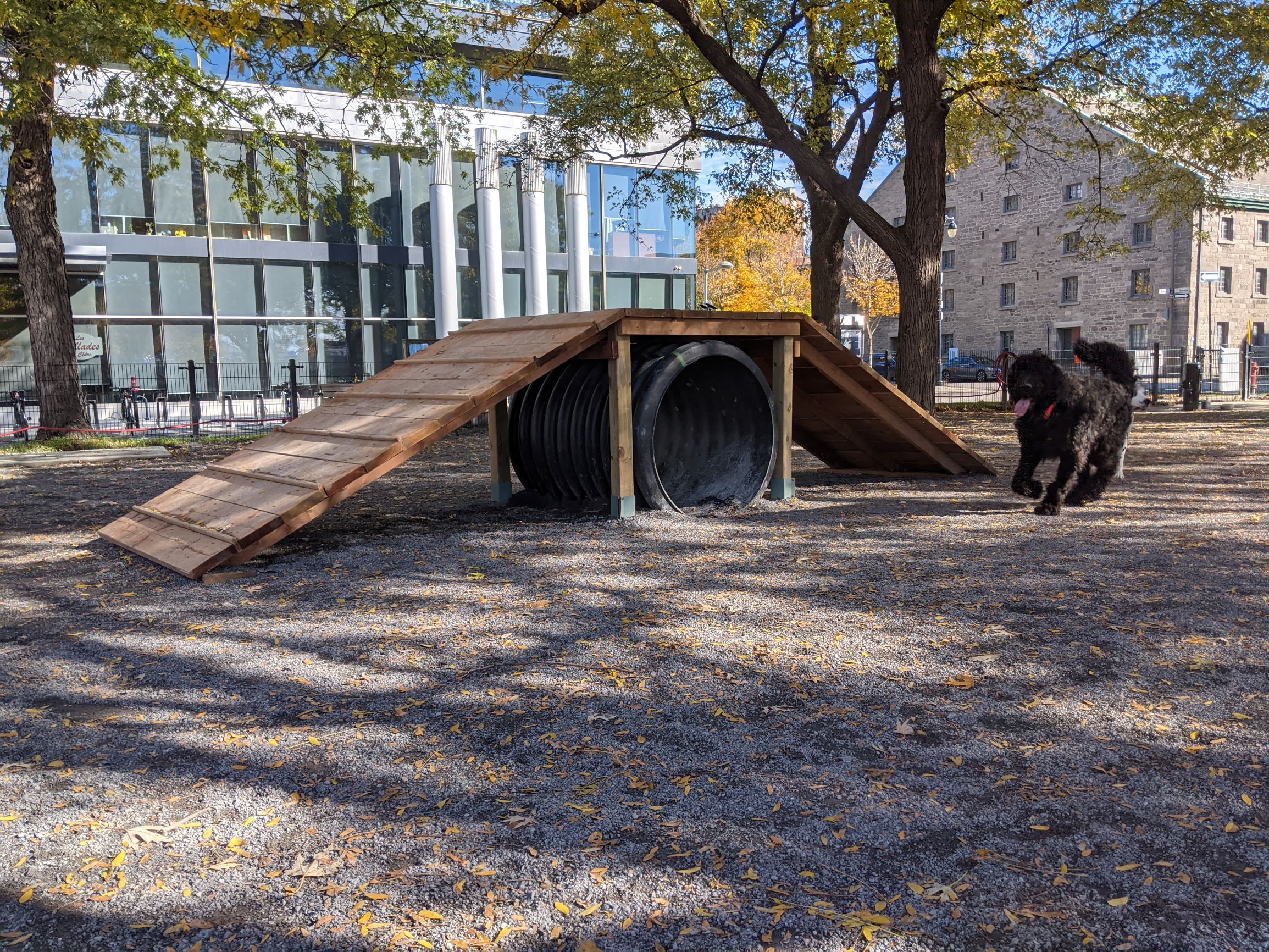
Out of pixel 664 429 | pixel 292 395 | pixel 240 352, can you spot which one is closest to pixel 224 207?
pixel 240 352

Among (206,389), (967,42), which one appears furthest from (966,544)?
(206,389)

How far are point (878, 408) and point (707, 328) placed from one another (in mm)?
2250

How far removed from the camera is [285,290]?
31.0 m

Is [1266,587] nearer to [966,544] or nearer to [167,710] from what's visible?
[966,544]

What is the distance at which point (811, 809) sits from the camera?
313cm

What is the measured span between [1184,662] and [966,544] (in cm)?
280

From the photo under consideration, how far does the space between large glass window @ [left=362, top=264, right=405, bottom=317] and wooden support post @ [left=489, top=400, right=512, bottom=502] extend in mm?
24230

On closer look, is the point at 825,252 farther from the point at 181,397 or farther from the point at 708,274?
the point at 708,274

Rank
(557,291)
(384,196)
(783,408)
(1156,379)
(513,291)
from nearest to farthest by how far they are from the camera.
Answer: (783,408) → (1156,379) → (384,196) → (513,291) → (557,291)

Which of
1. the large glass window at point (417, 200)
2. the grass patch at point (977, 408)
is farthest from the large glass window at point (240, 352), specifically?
the grass patch at point (977, 408)

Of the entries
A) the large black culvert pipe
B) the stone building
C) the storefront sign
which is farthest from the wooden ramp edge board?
the stone building

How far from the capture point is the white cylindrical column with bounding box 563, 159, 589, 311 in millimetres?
33844

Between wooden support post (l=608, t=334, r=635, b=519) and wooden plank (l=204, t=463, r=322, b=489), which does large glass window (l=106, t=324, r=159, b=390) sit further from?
wooden support post (l=608, t=334, r=635, b=519)

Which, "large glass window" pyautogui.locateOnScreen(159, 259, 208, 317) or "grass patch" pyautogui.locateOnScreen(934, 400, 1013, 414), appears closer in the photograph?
"grass patch" pyautogui.locateOnScreen(934, 400, 1013, 414)
